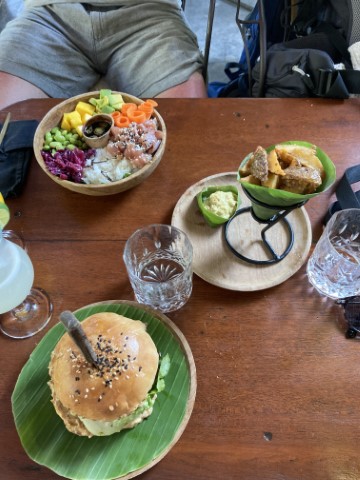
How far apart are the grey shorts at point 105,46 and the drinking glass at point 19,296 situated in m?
0.90

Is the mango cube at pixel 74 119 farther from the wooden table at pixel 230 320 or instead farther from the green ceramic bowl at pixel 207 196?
the green ceramic bowl at pixel 207 196

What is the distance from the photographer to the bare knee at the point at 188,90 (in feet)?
5.29

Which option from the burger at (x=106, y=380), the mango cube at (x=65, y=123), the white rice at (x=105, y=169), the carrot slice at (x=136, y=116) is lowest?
the burger at (x=106, y=380)

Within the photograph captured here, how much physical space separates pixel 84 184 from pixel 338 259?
0.74 meters

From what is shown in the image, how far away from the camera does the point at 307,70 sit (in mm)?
1477

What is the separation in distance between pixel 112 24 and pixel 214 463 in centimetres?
173

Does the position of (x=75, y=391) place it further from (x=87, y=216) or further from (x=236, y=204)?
(x=236, y=204)

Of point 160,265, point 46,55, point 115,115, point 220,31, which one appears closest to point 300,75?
point 115,115

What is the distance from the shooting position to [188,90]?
1.62 m

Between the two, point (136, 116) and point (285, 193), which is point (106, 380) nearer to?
point (285, 193)

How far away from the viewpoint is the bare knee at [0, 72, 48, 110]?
5.06 feet

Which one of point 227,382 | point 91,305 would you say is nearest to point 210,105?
point 91,305

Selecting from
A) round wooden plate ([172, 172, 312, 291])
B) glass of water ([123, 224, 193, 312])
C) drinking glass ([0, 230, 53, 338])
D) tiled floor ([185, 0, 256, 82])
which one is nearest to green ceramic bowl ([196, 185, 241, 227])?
round wooden plate ([172, 172, 312, 291])

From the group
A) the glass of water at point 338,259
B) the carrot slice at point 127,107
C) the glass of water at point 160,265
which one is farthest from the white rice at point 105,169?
the glass of water at point 338,259
